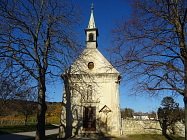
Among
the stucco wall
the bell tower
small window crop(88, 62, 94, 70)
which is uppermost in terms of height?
the bell tower

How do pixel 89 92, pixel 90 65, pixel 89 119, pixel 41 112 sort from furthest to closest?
pixel 90 65 < pixel 89 92 < pixel 89 119 < pixel 41 112

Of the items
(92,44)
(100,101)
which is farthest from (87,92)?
(92,44)

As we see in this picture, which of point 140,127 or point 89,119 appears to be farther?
point 140,127

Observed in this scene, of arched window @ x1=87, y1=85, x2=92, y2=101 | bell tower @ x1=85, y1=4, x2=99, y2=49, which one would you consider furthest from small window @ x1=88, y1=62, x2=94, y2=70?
bell tower @ x1=85, y1=4, x2=99, y2=49

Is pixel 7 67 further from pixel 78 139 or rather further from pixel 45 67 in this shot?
pixel 78 139

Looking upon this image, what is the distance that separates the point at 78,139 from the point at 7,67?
9.87 meters

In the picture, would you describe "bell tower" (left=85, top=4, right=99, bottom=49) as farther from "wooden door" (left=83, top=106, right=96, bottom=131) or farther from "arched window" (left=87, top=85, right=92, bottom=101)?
"wooden door" (left=83, top=106, right=96, bottom=131)

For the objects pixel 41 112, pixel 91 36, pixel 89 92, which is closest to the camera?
pixel 41 112

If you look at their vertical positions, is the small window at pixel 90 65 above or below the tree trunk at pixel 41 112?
above

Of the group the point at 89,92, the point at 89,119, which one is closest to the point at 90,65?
the point at 89,92

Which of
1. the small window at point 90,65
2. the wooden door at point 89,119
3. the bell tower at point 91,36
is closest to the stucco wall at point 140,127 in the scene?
the wooden door at point 89,119

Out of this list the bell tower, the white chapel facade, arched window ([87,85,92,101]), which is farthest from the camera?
the bell tower

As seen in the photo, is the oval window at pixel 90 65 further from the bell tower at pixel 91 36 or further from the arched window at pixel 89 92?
the bell tower at pixel 91 36

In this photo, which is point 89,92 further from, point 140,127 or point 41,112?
point 41,112
